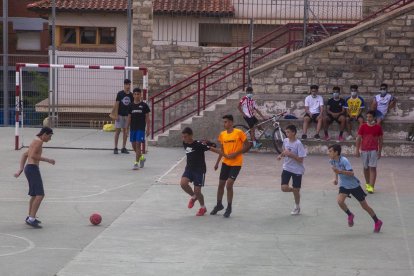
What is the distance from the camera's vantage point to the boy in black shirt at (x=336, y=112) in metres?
22.5

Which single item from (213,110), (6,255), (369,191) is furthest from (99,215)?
(213,110)

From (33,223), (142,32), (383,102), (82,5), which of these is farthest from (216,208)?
(82,5)

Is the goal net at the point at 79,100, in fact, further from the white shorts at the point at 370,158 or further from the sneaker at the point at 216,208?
the sneaker at the point at 216,208

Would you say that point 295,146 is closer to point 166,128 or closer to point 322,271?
point 322,271

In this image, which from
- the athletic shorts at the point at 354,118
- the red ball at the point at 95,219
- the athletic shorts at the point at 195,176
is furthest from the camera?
the athletic shorts at the point at 354,118

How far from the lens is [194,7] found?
2914 centimetres

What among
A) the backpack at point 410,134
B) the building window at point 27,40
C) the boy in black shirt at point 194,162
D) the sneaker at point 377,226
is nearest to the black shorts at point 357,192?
the sneaker at point 377,226

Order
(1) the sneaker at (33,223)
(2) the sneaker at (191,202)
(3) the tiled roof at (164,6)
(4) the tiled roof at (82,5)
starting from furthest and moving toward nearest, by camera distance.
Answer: (4) the tiled roof at (82,5) < (3) the tiled roof at (164,6) < (2) the sneaker at (191,202) < (1) the sneaker at (33,223)

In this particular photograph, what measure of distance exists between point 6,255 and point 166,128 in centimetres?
1435

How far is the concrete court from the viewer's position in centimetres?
1096

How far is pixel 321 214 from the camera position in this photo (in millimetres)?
14547

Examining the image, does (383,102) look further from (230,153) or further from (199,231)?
(199,231)

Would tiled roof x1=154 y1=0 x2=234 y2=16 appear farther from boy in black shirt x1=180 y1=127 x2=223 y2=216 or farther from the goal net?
boy in black shirt x1=180 y1=127 x2=223 y2=216

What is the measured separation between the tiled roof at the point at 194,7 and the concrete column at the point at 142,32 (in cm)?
57
